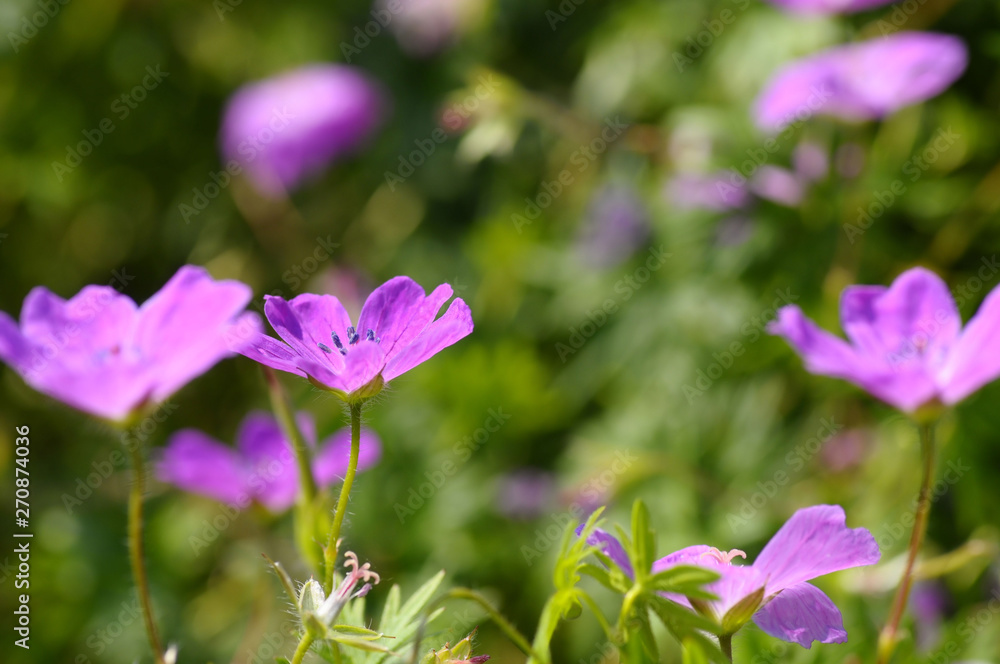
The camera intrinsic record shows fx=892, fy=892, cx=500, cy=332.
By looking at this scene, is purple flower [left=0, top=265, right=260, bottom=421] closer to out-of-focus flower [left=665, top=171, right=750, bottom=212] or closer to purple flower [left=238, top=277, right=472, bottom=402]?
purple flower [left=238, top=277, right=472, bottom=402]

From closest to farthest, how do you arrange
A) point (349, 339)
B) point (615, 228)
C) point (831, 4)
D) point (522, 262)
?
1. point (349, 339)
2. point (831, 4)
3. point (615, 228)
4. point (522, 262)

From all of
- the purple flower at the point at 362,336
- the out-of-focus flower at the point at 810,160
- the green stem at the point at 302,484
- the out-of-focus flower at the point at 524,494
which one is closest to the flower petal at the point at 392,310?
the purple flower at the point at 362,336

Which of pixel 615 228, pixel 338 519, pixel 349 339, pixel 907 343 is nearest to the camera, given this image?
pixel 338 519

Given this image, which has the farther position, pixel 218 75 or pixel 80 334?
pixel 218 75

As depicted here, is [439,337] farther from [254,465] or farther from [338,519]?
[254,465]

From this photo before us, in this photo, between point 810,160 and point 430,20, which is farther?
point 430,20

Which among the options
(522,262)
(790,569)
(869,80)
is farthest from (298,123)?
(790,569)

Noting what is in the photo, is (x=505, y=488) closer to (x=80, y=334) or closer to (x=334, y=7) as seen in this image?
(x=80, y=334)

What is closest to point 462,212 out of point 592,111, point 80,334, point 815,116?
point 592,111
